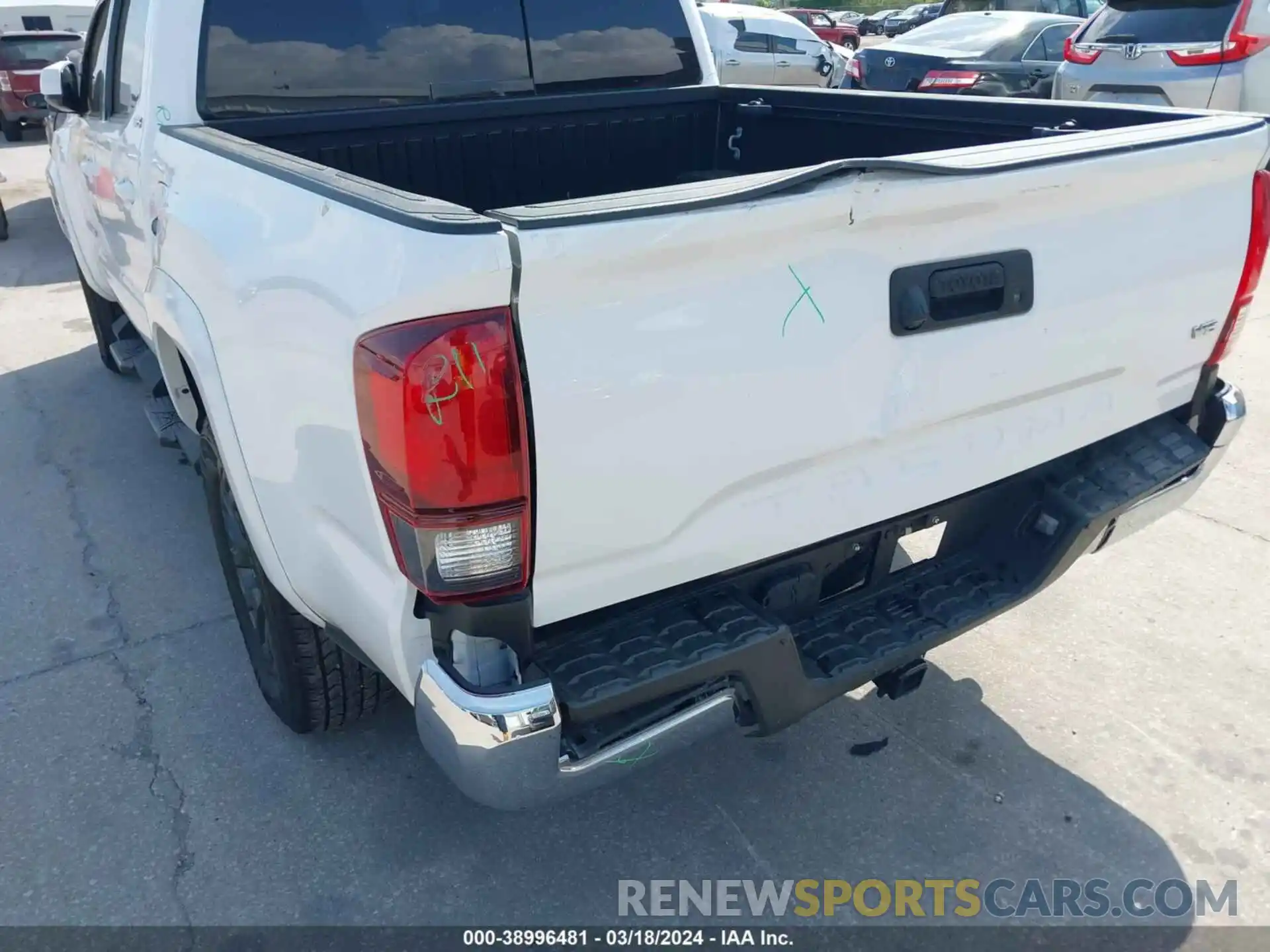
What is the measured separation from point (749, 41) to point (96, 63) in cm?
1133

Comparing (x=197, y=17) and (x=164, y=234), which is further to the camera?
(x=197, y=17)

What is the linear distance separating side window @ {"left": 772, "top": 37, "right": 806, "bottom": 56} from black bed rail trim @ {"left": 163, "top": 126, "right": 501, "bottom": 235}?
12.7 m

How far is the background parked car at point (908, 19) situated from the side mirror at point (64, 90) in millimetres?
32895

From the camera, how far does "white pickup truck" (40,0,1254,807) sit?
1614 millimetres

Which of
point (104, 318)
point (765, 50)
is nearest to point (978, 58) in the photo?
point (765, 50)

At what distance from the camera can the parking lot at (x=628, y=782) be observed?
2371mm

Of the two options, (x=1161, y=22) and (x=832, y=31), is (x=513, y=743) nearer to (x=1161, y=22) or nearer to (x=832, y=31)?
(x=1161, y=22)

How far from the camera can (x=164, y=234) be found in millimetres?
2688

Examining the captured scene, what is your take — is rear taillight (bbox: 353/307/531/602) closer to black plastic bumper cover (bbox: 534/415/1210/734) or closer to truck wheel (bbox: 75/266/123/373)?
black plastic bumper cover (bbox: 534/415/1210/734)

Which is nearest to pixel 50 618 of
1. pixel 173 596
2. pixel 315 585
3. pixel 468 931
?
pixel 173 596

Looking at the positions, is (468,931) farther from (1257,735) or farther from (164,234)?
(1257,735)

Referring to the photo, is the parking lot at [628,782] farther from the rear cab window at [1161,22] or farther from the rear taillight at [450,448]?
the rear cab window at [1161,22]

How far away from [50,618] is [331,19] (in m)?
2.19

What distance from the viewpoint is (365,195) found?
170 centimetres
